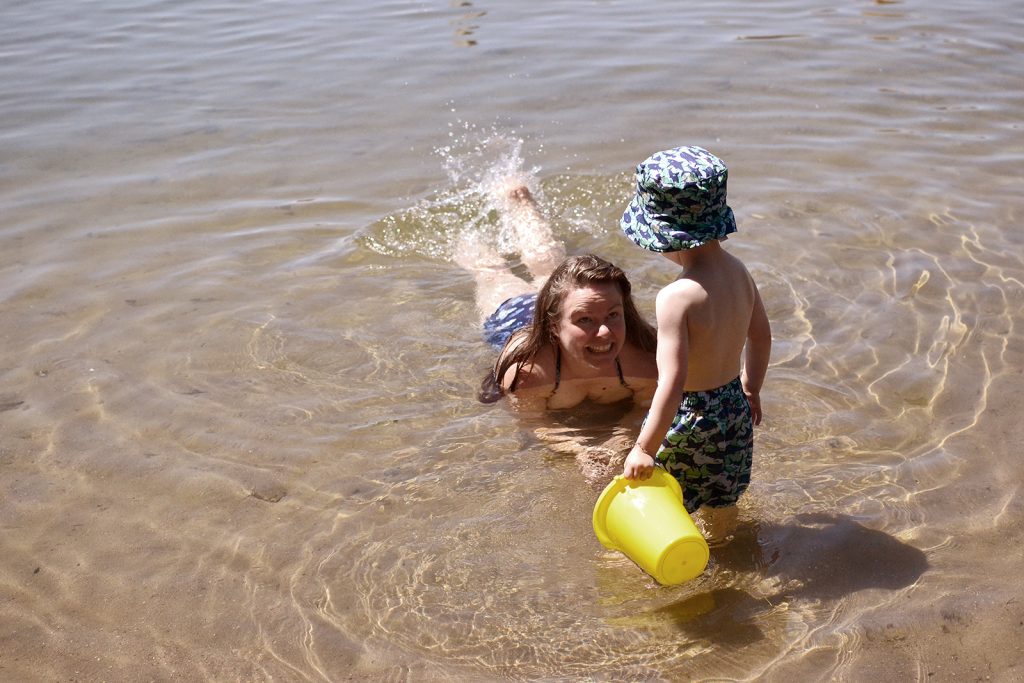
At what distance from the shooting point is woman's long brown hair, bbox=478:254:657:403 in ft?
13.9

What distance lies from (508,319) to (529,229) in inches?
51.6

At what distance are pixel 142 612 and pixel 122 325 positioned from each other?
90.4 inches

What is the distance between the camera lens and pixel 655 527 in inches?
120

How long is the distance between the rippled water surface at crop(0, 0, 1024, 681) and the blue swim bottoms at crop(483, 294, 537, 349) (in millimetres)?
162

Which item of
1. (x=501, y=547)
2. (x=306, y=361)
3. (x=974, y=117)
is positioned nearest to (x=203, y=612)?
(x=501, y=547)

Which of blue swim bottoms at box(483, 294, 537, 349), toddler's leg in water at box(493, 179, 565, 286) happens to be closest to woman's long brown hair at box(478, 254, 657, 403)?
blue swim bottoms at box(483, 294, 537, 349)

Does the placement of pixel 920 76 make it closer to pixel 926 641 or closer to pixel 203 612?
pixel 926 641

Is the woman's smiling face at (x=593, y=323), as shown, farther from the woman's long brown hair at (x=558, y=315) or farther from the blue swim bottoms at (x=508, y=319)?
the blue swim bottoms at (x=508, y=319)

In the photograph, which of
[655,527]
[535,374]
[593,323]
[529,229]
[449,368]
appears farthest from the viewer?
[529,229]

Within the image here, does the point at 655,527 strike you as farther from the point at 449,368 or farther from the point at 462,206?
the point at 462,206

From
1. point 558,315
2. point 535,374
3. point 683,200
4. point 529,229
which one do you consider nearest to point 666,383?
point 683,200

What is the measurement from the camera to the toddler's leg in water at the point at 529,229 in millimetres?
6012

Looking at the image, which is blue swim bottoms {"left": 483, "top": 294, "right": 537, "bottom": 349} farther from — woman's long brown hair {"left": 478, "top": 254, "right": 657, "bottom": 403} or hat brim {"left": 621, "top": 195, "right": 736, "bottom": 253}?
hat brim {"left": 621, "top": 195, "right": 736, "bottom": 253}

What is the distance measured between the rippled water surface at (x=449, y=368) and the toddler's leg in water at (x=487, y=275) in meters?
0.14
